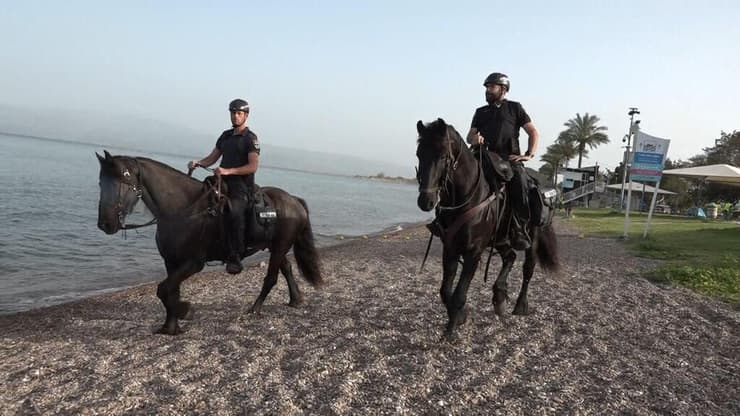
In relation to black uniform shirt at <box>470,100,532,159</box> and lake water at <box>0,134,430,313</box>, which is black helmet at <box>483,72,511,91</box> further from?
lake water at <box>0,134,430,313</box>

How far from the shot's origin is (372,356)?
211 inches

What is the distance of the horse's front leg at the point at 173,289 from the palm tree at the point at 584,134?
242 feet

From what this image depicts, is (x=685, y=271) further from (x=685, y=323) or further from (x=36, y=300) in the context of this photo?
(x=36, y=300)

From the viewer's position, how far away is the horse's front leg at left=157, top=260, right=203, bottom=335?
600cm

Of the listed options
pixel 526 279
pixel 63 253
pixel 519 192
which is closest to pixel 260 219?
pixel 519 192

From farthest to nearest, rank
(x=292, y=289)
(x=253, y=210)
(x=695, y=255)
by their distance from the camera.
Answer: (x=695, y=255) → (x=292, y=289) → (x=253, y=210)

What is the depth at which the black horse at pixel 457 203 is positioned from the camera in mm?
5125

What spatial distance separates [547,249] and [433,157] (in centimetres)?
368

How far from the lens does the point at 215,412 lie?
12.9 feet

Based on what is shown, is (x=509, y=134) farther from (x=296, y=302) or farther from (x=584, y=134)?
(x=584, y=134)

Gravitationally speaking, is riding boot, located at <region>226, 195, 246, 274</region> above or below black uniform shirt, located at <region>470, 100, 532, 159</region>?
below

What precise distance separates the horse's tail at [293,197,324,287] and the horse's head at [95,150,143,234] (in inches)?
108

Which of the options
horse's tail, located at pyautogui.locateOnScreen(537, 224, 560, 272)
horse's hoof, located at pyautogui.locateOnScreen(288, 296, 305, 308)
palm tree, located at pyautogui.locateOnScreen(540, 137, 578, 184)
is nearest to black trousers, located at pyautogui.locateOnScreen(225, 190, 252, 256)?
horse's hoof, located at pyautogui.locateOnScreen(288, 296, 305, 308)

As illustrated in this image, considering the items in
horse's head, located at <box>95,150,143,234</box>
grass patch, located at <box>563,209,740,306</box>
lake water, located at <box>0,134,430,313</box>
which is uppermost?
horse's head, located at <box>95,150,143,234</box>
